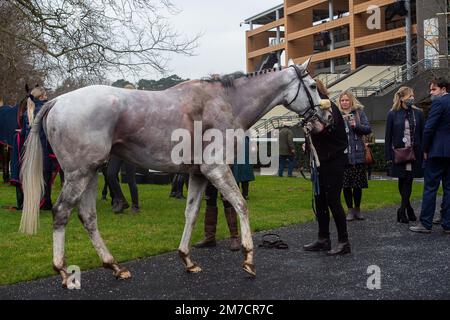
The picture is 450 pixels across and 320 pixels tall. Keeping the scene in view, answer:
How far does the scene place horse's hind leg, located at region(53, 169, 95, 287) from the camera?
5129 millimetres

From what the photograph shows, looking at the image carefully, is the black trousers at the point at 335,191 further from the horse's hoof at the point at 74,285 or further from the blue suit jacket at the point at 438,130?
the horse's hoof at the point at 74,285

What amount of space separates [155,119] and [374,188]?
1028 centimetres

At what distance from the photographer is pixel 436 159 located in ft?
25.8

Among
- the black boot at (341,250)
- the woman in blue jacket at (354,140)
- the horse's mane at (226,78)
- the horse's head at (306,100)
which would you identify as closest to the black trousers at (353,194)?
the woman in blue jacket at (354,140)

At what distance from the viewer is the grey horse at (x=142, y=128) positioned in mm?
5094

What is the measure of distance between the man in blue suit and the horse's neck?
297cm

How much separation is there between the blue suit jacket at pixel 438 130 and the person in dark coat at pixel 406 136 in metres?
0.78

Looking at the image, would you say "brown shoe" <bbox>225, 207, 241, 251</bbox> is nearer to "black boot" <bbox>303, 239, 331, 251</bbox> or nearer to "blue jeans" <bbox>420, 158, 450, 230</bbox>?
"black boot" <bbox>303, 239, 331, 251</bbox>

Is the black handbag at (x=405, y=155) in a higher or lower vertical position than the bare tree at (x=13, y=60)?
lower

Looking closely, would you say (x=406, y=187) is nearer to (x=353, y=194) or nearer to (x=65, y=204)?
(x=353, y=194)

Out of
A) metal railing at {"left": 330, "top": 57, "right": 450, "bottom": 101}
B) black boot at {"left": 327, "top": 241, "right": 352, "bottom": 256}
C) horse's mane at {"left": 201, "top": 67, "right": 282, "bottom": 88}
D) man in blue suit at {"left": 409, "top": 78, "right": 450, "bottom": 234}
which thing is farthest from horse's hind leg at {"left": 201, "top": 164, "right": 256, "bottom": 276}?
metal railing at {"left": 330, "top": 57, "right": 450, "bottom": 101}

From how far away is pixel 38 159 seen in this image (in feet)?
18.1
